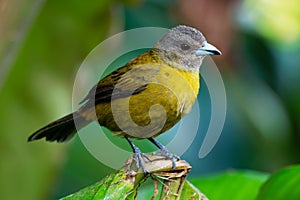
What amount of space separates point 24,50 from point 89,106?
44.2 inches

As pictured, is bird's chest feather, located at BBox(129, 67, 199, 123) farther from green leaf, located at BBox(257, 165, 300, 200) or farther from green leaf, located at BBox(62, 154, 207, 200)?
green leaf, located at BBox(257, 165, 300, 200)

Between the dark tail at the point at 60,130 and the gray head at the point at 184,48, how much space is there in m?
0.36

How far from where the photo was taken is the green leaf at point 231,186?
244 centimetres

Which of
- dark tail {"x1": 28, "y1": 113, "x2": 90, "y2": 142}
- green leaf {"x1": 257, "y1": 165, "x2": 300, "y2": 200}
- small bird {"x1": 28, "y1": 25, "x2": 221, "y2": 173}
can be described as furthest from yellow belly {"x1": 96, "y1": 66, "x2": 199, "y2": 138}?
green leaf {"x1": 257, "y1": 165, "x2": 300, "y2": 200}

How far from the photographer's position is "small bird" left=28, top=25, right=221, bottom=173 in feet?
5.99

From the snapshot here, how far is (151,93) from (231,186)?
0.72 m

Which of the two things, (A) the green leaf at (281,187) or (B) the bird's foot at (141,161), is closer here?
(B) the bird's foot at (141,161)

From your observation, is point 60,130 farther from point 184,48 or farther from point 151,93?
point 184,48

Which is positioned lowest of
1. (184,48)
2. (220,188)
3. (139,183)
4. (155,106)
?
(220,188)

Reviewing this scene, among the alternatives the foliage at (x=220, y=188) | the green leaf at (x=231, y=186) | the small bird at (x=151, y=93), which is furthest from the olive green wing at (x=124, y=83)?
the green leaf at (x=231, y=186)

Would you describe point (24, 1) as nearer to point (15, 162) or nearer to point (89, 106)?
point (15, 162)

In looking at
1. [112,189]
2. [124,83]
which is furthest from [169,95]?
[112,189]

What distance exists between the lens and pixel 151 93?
1899 mm

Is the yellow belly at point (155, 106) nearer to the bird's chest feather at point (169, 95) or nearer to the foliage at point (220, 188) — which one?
the bird's chest feather at point (169, 95)
